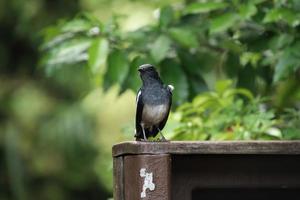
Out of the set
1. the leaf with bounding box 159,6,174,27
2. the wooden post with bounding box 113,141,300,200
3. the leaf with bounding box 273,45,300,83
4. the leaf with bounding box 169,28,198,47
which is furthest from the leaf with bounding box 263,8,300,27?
the wooden post with bounding box 113,141,300,200

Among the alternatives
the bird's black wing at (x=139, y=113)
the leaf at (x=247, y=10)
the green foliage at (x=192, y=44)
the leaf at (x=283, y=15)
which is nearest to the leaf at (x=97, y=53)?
the green foliage at (x=192, y=44)

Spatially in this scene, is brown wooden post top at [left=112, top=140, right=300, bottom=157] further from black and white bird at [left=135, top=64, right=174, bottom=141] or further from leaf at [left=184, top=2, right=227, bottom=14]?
leaf at [left=184, top=2, right=227, bottom=14]

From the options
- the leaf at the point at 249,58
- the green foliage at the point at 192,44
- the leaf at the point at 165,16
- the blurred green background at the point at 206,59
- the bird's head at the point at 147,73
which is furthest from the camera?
the leaf at the point at 249,58

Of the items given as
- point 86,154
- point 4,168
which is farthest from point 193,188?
point 4,168

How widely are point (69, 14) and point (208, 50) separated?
541 centimetres

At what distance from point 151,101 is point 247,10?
115cm

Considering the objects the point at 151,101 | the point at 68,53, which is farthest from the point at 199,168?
the point at 68,53

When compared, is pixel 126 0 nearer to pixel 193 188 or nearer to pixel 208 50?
pixel 208 50

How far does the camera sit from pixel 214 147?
2.74 metres

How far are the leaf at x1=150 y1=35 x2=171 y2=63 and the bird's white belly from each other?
1252mm

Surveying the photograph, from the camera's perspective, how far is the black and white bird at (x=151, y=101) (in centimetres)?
304

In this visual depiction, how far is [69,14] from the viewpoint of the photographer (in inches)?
396

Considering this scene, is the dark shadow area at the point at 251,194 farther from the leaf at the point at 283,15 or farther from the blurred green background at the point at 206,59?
the leaf at the point at 283,15

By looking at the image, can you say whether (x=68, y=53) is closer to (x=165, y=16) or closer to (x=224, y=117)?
(x=165, y=16)
